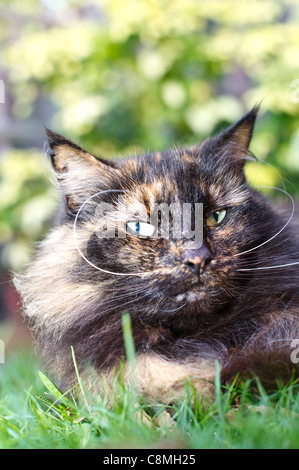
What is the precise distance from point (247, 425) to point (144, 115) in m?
3.63

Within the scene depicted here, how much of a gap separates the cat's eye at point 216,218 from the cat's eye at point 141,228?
23cm

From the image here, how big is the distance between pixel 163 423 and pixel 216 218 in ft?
2.58

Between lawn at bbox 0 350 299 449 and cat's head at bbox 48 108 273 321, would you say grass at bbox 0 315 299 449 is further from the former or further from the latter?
cat's head at bbox 48 108 273 321

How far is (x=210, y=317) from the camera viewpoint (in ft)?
5.52

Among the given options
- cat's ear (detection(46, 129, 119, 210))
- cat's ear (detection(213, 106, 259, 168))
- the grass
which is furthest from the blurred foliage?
the grass

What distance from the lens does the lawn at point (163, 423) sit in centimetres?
118

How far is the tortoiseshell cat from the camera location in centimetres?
157

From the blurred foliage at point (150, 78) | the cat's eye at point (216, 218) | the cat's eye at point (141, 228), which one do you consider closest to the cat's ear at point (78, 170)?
the cat's eye at point (141, 228)

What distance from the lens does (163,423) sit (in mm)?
1383

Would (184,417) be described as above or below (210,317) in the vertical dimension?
below

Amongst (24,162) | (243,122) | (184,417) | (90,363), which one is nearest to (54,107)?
(24,162)

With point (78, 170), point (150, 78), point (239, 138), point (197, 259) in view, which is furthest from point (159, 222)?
point (150, 78)

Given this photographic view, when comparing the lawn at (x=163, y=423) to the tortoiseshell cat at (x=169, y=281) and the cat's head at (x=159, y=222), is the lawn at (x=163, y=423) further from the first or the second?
the cat's head at (x=159, y=222)
